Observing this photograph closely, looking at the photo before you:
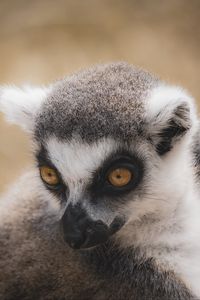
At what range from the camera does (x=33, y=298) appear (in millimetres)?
2965

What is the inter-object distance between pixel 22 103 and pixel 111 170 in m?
0.64

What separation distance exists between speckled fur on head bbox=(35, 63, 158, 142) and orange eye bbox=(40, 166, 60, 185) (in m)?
0.15

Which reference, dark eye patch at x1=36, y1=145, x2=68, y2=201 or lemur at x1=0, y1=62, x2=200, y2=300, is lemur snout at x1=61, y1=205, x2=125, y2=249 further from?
dark eye patch at x1=36, y1=145, x2=68, y2=201

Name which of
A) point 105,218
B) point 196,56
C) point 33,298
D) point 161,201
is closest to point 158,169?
point 161,201

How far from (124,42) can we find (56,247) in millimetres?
3560

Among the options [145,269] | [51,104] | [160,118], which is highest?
[51,104]

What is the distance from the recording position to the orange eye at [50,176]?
9.66 ft

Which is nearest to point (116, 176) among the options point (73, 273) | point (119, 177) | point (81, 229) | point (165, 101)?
point (119, 177)

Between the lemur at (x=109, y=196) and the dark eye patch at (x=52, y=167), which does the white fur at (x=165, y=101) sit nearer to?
the lemur at (x=109, y=196)

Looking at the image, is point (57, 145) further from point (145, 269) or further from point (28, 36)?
point (28, 36)

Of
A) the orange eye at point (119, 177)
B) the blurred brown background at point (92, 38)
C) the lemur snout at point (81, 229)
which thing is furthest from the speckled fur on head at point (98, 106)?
the blurred brown background at point (92, 38)

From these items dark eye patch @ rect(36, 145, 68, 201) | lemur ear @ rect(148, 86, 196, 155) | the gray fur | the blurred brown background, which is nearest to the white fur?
lemur ear @ rect(148, 86, 196, 155)

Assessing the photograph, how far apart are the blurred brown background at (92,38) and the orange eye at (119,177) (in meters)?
3.21

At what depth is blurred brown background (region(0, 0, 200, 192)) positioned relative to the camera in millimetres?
6086
